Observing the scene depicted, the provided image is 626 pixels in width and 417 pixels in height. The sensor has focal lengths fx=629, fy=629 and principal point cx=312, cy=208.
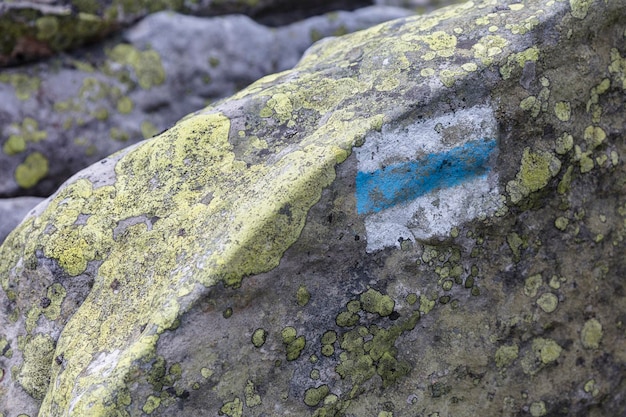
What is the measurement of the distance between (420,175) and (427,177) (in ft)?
0.09

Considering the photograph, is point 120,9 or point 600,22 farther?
point 120,9

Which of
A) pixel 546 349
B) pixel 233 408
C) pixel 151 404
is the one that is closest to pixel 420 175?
pixel 546 349

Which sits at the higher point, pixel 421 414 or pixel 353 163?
pixel 353 163

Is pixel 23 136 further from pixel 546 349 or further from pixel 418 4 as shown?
pixel 418 4

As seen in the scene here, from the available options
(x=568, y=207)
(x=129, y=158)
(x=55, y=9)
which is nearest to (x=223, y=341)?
(x=129, y=158)

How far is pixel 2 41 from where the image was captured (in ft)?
11.0

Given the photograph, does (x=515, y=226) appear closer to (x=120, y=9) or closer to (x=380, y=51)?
(x=380, y=51)

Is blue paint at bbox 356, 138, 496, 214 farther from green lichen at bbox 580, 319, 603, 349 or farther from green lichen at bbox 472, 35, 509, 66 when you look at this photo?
green lichen at bbox 580, 319, 603, 349

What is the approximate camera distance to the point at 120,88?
11.9ft

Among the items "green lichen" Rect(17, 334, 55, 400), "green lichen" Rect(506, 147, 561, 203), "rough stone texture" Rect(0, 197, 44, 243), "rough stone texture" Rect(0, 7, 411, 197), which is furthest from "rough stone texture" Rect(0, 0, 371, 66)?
"green lichen" Rect(506, 147, 561, 203)

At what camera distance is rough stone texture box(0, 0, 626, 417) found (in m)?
1.81

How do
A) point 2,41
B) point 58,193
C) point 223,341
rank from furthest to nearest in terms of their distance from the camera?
point 2,41
point 58,193
point 223,341

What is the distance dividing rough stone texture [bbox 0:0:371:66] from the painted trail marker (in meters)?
2.33

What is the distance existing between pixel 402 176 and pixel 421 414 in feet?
2.62
